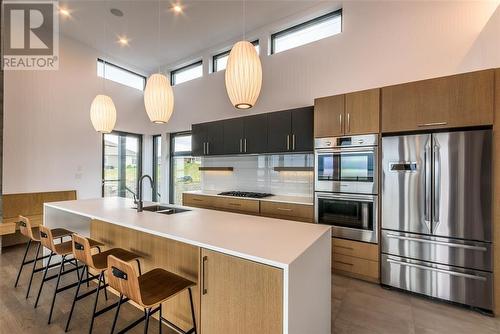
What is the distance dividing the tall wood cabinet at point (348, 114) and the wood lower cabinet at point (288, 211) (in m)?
1.00

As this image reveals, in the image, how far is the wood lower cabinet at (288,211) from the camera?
3121 millimetres

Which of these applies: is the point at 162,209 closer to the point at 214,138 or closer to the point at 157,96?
the point at 157,96

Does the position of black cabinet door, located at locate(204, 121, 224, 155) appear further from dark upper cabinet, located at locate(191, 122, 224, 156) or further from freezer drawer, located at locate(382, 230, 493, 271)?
freezer drawer, located at locate(382, 230, 493, 271)

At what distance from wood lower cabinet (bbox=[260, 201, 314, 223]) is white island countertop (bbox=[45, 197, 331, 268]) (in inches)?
50.5

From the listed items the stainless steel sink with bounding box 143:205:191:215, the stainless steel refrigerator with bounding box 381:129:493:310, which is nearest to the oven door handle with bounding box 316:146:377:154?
the stainless steel refrigerator with bounding box 381:129:493:310

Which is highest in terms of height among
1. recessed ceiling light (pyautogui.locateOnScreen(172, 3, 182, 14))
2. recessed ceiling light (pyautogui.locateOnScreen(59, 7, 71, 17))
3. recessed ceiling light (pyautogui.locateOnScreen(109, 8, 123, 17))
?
recessed ceiling light (pyautogui.locateOnScreen(59, 7, 71, 17))

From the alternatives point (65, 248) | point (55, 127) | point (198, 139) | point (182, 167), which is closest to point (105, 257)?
point (65, 248)

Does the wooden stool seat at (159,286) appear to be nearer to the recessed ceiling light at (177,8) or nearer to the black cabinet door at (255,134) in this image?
the black cabinet door at (255,134)

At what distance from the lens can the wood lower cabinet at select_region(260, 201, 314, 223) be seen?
10.2 feet

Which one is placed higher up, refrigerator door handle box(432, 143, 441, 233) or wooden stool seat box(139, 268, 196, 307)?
refrigerator door handle box(432, 143, 441, 233)

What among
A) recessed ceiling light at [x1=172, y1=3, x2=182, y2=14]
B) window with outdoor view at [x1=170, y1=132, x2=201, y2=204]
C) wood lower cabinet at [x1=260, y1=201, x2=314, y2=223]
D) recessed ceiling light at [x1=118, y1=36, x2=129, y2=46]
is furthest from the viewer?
window with outdoor view at [x1=170, y1=132, x2=201, y2=204]

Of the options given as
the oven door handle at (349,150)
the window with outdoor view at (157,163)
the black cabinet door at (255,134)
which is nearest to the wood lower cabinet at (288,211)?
the oven door handle at (349,150)

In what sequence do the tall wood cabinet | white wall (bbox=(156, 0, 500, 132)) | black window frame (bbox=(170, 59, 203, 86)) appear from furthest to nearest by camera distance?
black window frame (bbox=(170, 59, 203, 86)) < the tall wood cabinet < white wall (bbox=(156, 0, 500, 132))

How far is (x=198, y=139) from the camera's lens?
460cm
